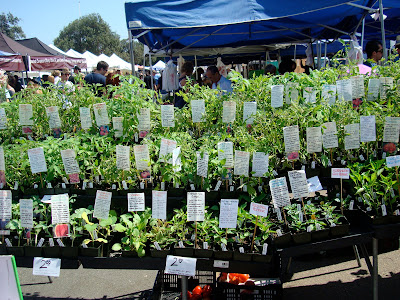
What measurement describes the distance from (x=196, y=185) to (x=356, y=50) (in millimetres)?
3025

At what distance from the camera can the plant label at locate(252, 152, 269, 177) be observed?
220 centimetres

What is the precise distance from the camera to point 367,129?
2.30 m

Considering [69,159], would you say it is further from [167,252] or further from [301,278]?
[301,278]

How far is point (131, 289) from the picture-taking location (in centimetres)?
298

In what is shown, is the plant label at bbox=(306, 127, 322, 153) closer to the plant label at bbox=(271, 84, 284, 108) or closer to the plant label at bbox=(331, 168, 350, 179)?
the plant label at bbox=(331, 168, 350, 179)

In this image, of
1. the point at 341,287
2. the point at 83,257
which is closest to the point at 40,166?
the point at 83,257

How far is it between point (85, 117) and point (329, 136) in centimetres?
186

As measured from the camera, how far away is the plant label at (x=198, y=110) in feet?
8.92

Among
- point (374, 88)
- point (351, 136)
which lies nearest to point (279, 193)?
point (351, 136)

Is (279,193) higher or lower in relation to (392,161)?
lower

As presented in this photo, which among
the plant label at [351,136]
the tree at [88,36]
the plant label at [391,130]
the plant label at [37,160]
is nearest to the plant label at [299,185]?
the plant label at [351,136]

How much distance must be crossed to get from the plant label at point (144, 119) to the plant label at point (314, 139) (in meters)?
1.18

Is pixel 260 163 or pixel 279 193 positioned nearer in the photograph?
pixel 279 193

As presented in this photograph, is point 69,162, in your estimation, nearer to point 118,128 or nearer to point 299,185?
point 118,128
